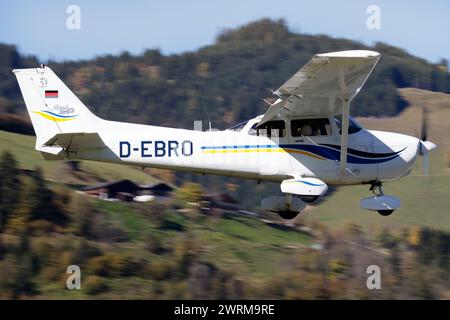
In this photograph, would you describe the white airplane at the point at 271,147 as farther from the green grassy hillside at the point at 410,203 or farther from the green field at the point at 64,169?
the green field at the point at 64,169

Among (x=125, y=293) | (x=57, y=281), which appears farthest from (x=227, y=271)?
(x=57, y=281)

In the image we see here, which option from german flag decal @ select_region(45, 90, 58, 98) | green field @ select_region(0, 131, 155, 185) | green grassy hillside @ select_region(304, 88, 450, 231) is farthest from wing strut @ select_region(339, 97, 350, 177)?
green field @ select_region(0, 131, 155, 185)

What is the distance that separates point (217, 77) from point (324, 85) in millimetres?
92979

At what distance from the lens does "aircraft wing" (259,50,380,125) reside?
12914mm

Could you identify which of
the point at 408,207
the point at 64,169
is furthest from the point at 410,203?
the point at 64,169

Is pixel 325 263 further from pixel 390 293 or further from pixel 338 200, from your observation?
pixel 338 200

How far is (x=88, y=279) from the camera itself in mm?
40219

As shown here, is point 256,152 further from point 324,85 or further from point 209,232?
point 209,232

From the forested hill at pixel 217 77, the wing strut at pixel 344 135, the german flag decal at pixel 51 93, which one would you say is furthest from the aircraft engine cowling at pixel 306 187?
the forested hill at pixel 217 77

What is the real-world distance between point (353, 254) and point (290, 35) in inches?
3135

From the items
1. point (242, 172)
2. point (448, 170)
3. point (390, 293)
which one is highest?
point (242, 172)

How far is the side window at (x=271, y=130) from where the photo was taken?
48.2ft

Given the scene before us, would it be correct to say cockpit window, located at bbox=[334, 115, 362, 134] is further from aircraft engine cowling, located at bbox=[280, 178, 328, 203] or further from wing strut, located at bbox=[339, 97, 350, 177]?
aircraft engine cowling, located at bbox=[280, 178, 328, 203]

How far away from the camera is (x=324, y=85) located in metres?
13.9
